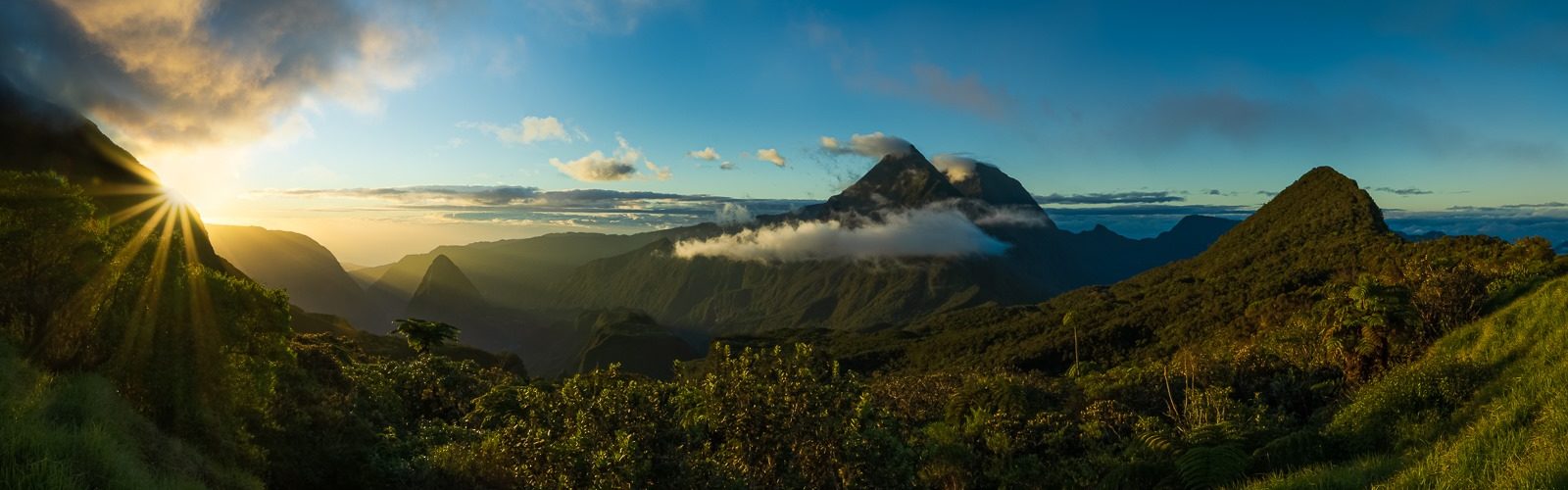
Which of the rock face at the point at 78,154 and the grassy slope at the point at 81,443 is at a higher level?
the rock face at the point at 78,154

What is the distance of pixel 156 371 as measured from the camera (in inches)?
628

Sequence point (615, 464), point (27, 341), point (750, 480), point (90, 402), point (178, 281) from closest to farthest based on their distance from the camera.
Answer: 1. point (615, 464)
2. point (750, 480)
3. point (90, 402)
4. point (27, 341)
5. point (178, 281)

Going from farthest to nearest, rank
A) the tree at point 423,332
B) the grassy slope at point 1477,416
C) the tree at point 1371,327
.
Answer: the tree at point 423,332, the tree at point 1371,327, the grassy slope at point 1477,416

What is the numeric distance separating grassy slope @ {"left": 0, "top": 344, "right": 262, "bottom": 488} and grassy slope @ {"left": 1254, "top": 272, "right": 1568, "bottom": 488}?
14571 mm

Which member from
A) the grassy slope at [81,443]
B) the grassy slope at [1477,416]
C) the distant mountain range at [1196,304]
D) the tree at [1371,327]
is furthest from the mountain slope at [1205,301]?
the grassy slope at [81,443]

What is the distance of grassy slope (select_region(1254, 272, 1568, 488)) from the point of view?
698 centimetres

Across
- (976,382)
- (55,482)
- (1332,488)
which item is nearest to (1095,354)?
(976,382)

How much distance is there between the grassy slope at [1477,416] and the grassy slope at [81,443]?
1457 cm

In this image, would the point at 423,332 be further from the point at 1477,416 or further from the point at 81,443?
the point at 1477,416

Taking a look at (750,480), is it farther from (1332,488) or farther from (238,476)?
(238,476)

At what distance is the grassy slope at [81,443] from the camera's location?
744 centimetres

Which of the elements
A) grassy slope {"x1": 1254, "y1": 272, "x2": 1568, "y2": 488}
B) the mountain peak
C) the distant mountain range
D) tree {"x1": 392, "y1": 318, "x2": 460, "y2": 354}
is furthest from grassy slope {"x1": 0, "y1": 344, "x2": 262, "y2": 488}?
the mountain peak

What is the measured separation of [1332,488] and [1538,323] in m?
11.5

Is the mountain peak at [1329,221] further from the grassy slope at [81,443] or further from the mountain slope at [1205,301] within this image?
the grassy slope at [81,443]
